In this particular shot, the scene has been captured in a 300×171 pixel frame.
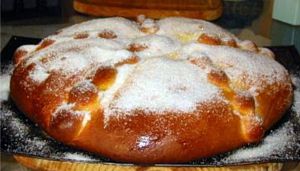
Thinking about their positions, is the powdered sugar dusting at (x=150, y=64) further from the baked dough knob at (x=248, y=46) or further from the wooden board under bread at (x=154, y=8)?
the wooden board under bread at (x=154, y=8)

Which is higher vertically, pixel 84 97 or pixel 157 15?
pixel 84 97

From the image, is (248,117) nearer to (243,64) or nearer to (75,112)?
(243,64)

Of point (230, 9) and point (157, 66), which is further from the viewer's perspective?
point (230, 9)

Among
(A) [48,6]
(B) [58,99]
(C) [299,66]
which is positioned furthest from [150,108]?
(A) [48,6]

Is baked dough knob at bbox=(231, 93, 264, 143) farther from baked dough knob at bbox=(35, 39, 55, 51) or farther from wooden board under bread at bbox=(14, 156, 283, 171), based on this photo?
baked dough knob at bbox=(35, 39, 55, 51)

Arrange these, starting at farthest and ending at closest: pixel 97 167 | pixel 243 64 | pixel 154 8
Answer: pixel 154 8 → pixel 243 64 → pixel 97 167

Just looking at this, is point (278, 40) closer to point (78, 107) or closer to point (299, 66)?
point (299, 66)

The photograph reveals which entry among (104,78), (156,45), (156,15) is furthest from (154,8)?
(104,78)
